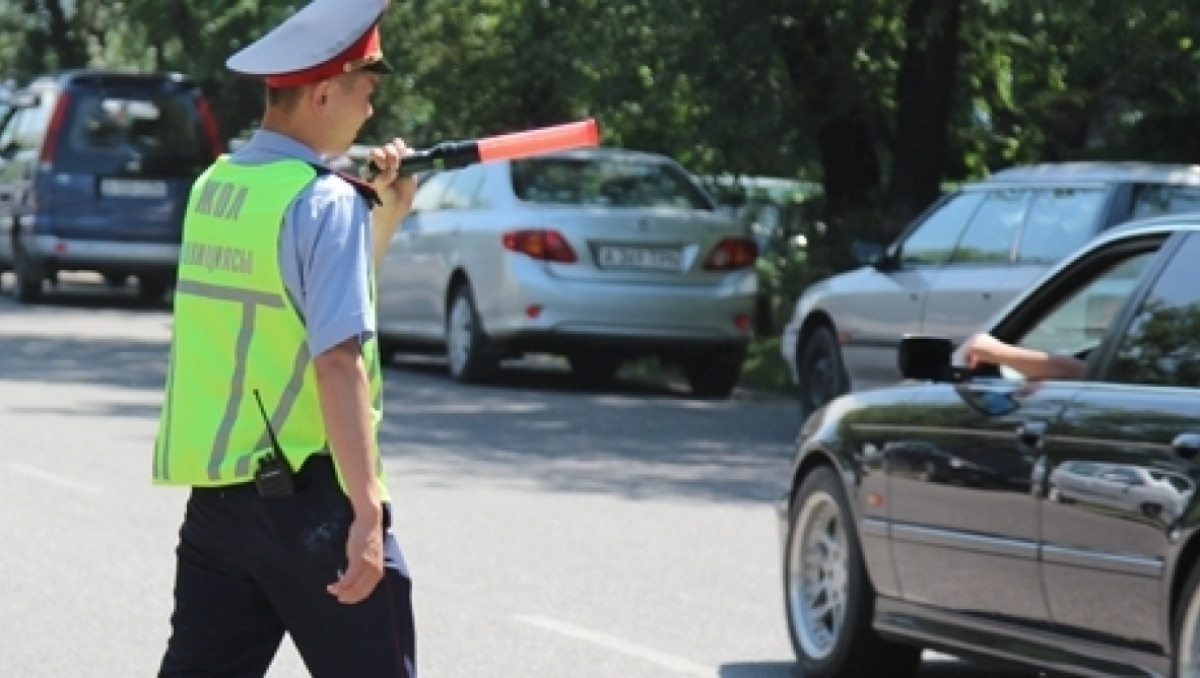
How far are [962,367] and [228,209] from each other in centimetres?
358

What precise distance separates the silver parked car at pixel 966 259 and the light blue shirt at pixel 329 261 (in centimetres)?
1006

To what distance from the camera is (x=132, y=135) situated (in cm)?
2883

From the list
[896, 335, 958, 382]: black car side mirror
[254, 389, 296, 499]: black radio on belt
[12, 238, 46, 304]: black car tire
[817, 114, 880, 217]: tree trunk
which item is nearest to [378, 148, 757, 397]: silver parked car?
[817, 114, 880, 217]: tree trunk

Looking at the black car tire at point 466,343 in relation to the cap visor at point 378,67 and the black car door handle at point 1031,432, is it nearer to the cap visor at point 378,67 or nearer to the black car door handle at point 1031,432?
the black car door handle at point 1031,432

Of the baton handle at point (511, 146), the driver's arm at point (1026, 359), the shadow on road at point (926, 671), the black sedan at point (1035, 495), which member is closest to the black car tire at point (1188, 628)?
the black sedan at point (1035, 495)

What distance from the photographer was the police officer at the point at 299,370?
5.03m

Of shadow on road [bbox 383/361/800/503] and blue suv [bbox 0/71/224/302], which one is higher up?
shadow on road [bbox 383/361/800/503]

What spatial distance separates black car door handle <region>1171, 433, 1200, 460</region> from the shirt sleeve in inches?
102

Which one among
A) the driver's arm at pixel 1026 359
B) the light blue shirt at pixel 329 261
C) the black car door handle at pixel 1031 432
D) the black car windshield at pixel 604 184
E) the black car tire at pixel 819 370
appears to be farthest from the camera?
the black car windshield at pixel 604 184

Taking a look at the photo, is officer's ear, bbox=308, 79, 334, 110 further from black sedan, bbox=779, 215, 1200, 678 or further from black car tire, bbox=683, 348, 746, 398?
black car tire, bbox=683, 348, 746, 398

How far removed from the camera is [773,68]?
74.0 feet

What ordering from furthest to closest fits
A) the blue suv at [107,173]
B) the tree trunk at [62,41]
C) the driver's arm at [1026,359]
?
1. the tree trunk at [62,41]
2. the blue suv at [107,173]
3. the driver's arm at [1026,359]

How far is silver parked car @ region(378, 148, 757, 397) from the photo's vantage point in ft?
65.9

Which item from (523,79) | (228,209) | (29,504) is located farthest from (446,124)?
(228,209)
